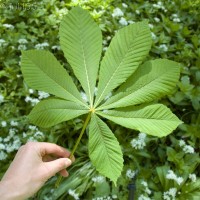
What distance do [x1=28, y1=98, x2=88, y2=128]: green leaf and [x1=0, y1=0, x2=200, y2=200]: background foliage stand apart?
3.58ft

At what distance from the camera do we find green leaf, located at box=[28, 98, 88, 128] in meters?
1.07

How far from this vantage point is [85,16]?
1057mm

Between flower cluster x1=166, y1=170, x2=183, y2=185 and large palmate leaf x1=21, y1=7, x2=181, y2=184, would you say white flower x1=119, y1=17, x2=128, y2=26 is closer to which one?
flower cluster x1=166, y1=170, x2=183, y2=185

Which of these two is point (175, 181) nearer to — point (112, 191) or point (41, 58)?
point (112, 191)

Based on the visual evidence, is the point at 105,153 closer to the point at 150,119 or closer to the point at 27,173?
the point at 150,119

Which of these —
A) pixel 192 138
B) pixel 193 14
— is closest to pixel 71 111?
pixel 192 138

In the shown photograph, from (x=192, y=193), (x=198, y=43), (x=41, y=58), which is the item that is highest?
(x=41, y=58)

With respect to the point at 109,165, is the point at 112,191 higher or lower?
Answer: lower

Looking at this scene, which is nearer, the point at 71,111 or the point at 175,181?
the point at 71,111

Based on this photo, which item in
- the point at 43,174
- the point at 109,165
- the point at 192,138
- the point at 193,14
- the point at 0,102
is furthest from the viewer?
the point at 193,14

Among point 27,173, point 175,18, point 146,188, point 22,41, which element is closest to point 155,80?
point 27,173

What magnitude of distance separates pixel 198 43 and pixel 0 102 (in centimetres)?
173

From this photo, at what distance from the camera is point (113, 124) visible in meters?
2.44

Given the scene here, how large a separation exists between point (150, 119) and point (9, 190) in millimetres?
588
